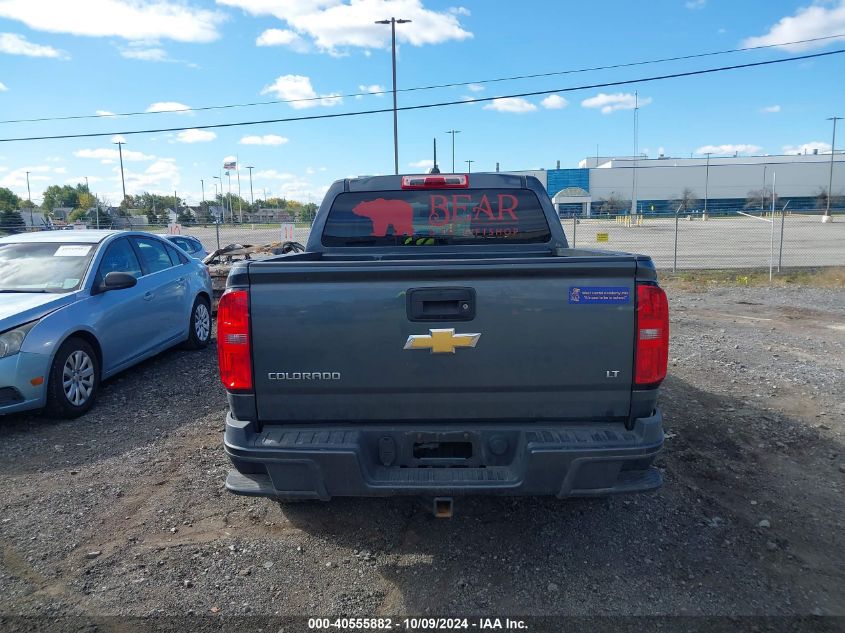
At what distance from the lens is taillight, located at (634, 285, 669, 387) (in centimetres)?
293

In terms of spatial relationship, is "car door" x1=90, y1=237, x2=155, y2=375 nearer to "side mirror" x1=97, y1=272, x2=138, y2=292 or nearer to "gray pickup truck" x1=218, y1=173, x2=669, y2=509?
"side mirror" x1=97, y1=272, x2=138, y2=292

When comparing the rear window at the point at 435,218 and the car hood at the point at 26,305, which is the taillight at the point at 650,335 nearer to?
the rear window at the point at 435,218

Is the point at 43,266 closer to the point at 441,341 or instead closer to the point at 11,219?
the point at 441,341

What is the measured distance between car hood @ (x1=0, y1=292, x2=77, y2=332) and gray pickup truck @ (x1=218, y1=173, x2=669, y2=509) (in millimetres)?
3419

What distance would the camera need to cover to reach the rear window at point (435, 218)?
4695 millimetres

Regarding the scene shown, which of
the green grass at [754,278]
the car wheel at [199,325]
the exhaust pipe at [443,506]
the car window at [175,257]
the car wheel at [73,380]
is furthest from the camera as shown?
the green grass at [754,278]

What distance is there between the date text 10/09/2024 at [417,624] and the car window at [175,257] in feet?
20.3

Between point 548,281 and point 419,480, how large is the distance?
3.65 ft

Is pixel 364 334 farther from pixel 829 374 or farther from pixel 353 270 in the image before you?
pixel 829 374

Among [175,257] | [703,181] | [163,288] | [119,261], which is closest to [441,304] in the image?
[119,261]

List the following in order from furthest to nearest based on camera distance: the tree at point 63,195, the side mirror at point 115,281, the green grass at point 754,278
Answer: the tree at point 63,195 < the green grass at point 754,278 < the side mirror at point 115,281

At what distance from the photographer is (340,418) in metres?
3.09

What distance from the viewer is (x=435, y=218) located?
475 centimetres

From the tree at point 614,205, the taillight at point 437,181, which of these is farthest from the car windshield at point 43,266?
Answer: the tree at point 614,205
